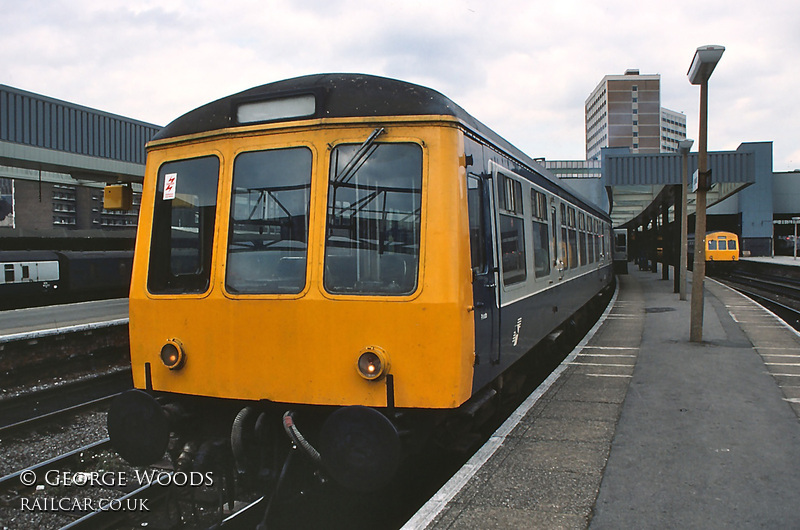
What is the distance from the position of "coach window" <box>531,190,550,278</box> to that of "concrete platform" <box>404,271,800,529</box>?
1.33 m

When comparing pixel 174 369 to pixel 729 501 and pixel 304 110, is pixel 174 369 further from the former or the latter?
pixel 729 501

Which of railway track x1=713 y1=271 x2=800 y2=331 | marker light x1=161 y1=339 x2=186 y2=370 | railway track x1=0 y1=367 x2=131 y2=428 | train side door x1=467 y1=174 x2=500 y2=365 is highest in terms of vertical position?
train side door x1=467 y1=174 x2=500 y2=365

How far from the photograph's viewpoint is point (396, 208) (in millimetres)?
3998

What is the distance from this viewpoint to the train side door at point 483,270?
4.20 metres

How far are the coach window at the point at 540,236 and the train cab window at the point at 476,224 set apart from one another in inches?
70.1

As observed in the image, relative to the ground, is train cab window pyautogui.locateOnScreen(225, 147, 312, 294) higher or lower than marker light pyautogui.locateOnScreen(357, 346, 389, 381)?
higher

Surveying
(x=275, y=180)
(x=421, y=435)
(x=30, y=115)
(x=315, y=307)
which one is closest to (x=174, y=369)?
(x=315, y=307)

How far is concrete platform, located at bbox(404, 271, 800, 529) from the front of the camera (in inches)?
143

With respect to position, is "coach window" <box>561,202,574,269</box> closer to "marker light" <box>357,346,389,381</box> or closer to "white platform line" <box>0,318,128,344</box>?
"marker light" <box>357,346,389,381</box>

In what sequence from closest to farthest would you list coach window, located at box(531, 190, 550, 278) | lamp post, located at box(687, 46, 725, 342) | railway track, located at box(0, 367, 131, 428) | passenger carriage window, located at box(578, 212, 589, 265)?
1. coach window, located at box(531, 190, 550, 278)
2. railway track, located at box(0, 367, 131, 428)
3. lamp post, located at box(687, 46, 725, 342)
4. passenger carriage window, located at box(578, 212, 589, 265)

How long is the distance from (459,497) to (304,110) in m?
2.66

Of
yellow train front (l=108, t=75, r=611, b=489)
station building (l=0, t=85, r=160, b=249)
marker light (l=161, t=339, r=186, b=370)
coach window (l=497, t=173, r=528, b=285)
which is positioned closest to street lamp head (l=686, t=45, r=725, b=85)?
coach window (l=497, t=173, r=528, b=285)

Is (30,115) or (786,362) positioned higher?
(30,115)

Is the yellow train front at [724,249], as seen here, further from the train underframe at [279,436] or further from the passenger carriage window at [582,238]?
the train underframe at [279,436]
